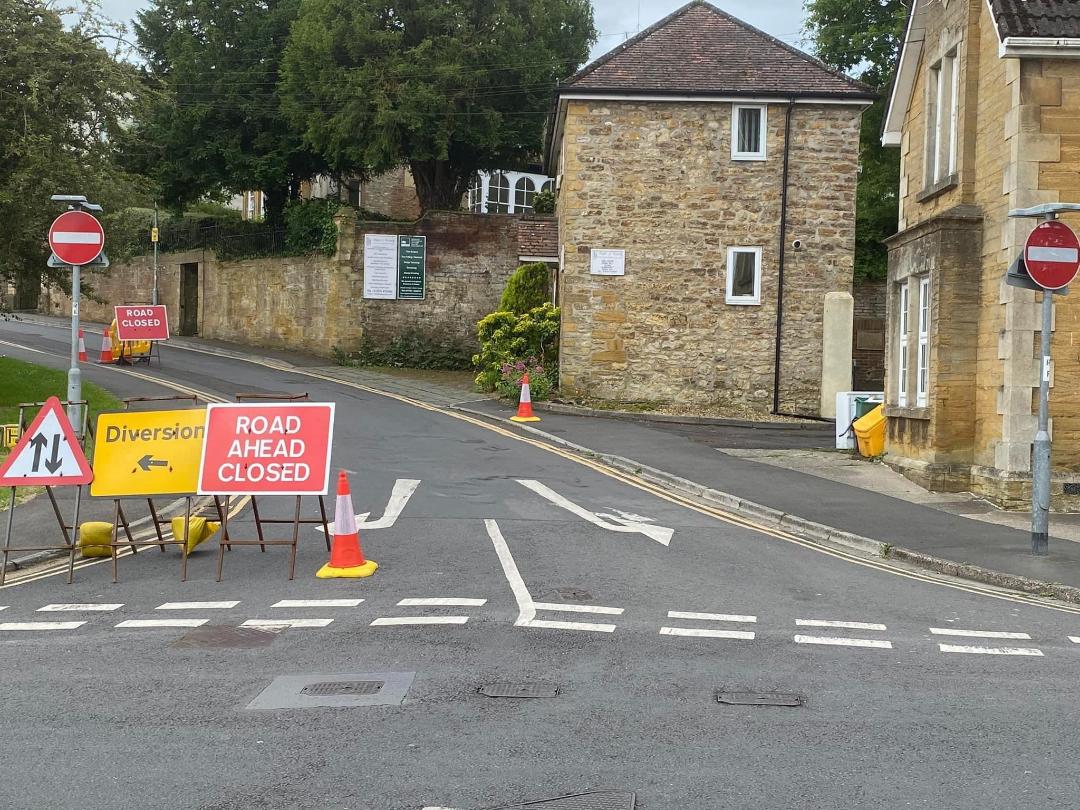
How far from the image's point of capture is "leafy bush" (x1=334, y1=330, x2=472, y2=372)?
35.8 meters

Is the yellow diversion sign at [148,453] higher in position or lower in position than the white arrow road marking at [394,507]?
higher

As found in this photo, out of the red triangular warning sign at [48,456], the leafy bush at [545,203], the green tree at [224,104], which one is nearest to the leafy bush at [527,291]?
the leafy bush at [545,203]

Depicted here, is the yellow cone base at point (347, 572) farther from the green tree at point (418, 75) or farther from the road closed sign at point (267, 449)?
the green tree at point (418, 75)

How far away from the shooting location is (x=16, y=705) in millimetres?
6332

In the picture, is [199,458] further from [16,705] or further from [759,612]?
[759,612]

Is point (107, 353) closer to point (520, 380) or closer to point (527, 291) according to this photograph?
point (527, 291)

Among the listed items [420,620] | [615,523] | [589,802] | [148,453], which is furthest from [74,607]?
[615,523]

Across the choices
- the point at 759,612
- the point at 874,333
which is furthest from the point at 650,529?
the point at 874,333

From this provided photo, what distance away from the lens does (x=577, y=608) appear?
8.87 m

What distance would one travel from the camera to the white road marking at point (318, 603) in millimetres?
8953

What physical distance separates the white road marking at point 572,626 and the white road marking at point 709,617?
666 mm

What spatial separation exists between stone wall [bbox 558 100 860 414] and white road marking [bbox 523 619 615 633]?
1832 cm

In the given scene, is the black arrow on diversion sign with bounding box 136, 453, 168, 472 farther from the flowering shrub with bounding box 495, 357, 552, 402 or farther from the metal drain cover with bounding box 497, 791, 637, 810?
the flowering shrub with bounding box 495, 357, 552, 402

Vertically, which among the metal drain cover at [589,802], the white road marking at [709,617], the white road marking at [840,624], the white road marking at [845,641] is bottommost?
the white road marking at [840,624]
